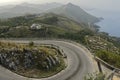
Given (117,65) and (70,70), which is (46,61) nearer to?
(70,70)

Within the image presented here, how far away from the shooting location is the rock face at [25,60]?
6619 cm

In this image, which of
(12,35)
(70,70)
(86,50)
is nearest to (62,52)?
(86,50)

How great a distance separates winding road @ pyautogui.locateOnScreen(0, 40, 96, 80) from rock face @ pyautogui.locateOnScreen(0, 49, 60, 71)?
2.21 m

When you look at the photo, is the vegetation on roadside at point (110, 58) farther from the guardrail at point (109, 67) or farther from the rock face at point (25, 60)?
the rock face at point (25, 60)

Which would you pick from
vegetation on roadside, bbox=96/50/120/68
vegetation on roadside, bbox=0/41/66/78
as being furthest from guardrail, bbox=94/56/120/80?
vegetation on roadside, bbox=0/41/66/78

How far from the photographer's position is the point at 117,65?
76312 mm

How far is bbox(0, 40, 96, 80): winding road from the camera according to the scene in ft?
209

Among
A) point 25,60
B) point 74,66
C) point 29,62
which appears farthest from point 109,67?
point 25,60

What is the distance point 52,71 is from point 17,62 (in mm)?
8513

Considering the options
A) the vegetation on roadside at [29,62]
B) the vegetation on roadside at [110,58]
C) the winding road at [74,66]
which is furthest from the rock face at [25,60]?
the vegetation on roadside at [110,58]

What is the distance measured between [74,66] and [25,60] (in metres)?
13.8

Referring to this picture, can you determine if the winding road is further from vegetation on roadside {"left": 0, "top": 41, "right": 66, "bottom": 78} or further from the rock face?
the rock face

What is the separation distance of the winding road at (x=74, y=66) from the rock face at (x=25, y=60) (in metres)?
2.21

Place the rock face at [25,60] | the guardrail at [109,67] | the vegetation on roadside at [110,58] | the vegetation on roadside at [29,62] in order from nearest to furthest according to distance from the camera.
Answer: the guardrail at [109,67] < the vegetation on roadside at [29,62] < the rock face at [25,60] < the vegetation on roadside at [110,58]
